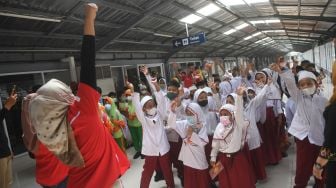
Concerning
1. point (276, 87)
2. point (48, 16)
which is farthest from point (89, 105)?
point (48, 16)

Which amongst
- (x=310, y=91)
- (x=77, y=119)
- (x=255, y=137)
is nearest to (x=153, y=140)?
(x=255, y=137)

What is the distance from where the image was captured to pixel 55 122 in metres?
1.56

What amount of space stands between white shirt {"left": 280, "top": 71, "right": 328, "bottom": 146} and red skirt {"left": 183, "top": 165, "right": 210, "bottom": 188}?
1.24 metres

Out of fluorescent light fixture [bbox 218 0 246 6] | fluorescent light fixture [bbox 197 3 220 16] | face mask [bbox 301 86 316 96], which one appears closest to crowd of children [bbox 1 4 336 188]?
face mask [bbox 301 86 316 96]

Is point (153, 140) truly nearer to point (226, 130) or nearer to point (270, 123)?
point (226, 130)

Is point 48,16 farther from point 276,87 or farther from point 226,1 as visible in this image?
point 226,1

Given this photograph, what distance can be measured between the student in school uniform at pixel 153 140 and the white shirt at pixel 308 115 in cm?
178

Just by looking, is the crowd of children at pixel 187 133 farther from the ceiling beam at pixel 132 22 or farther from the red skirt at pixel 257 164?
the ceiling beam at pixel 132 22

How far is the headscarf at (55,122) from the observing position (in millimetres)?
1543

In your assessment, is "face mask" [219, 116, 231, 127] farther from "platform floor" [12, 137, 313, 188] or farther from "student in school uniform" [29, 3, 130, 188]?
"student in school uniform" [29, 3, 130, 188]

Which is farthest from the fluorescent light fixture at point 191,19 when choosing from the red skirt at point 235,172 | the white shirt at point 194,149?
the red skirt at point 235,172

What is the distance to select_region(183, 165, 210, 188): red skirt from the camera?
3.98 meters

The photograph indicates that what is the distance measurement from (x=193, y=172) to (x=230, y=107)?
1017 millimetres

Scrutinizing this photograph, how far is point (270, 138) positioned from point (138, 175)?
248 cm
